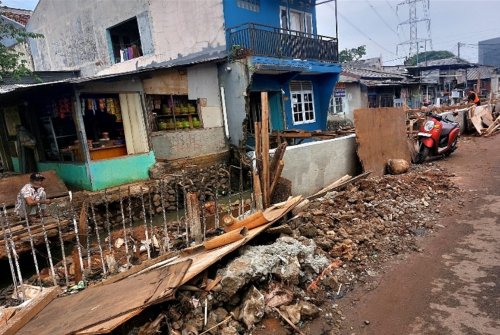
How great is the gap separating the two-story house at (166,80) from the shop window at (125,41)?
0.05 metres

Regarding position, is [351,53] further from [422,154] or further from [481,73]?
[422,154]

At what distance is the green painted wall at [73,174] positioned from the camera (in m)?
9.03

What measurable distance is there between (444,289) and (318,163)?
4.26m

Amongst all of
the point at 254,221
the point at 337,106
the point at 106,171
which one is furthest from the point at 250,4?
the point at 254,221

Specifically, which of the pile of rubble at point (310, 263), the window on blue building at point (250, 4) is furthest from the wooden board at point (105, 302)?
the window on blue building at point (250, 4)

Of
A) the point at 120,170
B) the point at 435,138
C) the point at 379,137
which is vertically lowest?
the point at 435,138

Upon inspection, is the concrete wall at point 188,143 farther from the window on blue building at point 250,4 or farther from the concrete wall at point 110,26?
the window on blue building at point 250,4

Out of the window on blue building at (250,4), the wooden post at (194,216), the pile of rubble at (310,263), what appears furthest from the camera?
the window on blue building at (250,4)

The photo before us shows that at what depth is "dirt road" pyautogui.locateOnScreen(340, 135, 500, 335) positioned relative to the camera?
340 centimetres

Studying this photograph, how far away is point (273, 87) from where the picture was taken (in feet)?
47.4

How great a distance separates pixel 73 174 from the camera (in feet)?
30.9

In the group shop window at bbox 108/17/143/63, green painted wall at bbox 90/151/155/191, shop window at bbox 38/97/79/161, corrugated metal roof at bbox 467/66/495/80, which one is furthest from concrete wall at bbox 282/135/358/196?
corrugated metal roof at bbox 467/66/495/80

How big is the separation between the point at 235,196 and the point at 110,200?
381 centimetres

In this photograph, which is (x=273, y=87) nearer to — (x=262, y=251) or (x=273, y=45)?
(x=273, y=45)
